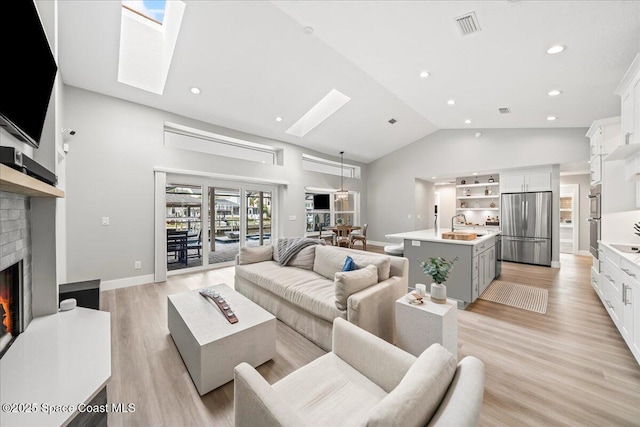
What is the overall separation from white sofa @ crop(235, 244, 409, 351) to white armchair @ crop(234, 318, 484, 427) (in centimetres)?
62

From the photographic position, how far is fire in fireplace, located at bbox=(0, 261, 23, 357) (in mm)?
1392

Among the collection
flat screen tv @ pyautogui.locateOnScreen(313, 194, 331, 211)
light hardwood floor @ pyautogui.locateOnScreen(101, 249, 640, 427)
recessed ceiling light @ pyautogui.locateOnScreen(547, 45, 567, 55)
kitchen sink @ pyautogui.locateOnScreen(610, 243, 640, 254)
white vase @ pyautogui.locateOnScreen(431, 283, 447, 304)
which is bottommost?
light hardwood floor @ pyautogui.locateOnScreen(101, 249, 640, 427)

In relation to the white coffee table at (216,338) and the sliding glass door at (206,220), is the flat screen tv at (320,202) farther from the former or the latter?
the white coffee table at (216,338)

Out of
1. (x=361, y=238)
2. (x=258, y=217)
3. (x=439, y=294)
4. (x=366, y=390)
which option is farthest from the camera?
(x=361, y=238)

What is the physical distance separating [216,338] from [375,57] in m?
3.78

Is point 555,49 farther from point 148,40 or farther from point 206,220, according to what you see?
point 206,220

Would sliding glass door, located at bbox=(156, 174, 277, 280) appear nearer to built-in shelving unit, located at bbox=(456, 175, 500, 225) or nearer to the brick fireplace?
the brick fireplace

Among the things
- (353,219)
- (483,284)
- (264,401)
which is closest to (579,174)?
(483,284)

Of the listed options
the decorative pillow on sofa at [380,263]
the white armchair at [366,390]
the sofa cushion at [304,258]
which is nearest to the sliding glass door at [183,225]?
the sofa cushion at [304,258]

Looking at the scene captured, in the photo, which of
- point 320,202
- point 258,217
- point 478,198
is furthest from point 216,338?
point 478,198

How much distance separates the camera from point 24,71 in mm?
1274

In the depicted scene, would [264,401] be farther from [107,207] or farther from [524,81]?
[524,81]

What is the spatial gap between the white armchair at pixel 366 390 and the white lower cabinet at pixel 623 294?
2304mm

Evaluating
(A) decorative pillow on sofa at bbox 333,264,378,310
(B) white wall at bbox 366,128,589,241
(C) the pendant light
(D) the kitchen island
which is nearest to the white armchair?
(A) decorative pillow on sofa at bbox 333,264,378,310
